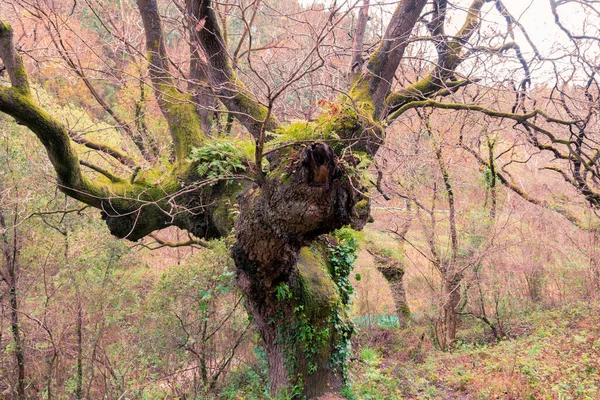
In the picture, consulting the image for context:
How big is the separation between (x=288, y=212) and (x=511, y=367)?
4509 millimetres

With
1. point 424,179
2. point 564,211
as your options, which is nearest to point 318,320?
point 424,179

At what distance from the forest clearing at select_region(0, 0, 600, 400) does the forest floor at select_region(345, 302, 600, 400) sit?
57mm

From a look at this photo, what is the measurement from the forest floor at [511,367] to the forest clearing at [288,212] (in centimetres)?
6

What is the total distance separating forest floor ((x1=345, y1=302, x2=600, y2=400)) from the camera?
506 cm

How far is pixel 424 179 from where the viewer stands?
9.21 metres

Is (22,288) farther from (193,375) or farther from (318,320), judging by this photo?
(318,320)

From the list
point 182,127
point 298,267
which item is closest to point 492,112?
point 298,267

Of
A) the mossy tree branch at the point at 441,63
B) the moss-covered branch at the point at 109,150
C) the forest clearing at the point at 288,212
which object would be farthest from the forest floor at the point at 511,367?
the moss-covered branch at the point at 109,150

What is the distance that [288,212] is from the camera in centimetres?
348

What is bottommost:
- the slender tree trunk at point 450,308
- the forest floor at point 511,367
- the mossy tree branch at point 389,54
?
the forest floor at point 511,367

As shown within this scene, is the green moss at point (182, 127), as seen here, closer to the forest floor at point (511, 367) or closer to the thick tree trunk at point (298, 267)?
the thick tree trunk at point (298, 267)

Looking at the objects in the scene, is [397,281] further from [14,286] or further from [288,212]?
[14,286]

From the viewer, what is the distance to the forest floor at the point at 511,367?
16.6 ft

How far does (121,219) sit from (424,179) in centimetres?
674
